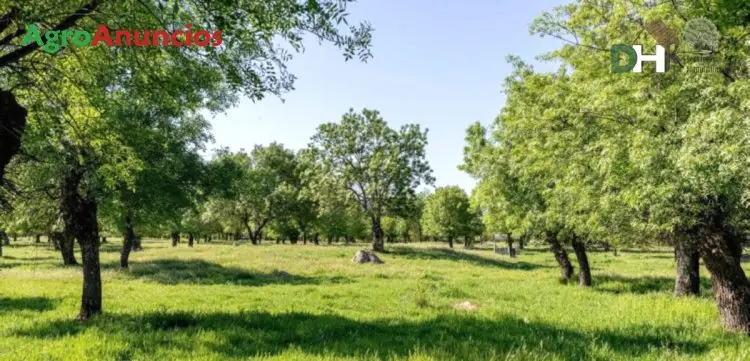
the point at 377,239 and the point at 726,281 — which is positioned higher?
the point at 726,281

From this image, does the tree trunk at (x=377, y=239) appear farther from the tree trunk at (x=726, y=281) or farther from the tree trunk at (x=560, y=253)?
the tree trunk at (x=726, y=281)

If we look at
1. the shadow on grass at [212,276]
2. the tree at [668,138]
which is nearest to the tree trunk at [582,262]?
the tree at [668,138]

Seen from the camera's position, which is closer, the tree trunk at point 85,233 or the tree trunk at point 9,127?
the tree trunk at point 9,127

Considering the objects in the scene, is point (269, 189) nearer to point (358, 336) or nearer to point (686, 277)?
point (686, 277)

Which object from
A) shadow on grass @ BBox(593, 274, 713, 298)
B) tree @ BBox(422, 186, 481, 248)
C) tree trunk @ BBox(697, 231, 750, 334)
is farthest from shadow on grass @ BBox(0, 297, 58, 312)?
tree @ BBox(422, 186, 481, 248)

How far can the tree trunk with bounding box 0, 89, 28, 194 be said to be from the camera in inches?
235

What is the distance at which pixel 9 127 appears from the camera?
608 cm

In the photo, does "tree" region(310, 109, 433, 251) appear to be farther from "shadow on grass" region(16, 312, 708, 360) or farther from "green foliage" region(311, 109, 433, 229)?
"shadow on grass" region(16, 312, 708, 360)

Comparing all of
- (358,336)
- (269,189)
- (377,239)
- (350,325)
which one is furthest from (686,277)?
(269,189)

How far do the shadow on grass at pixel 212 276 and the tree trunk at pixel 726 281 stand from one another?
17176 millimetres

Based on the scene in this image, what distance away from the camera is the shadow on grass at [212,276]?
23.3 meters

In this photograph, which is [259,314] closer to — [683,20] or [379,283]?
[379,283]

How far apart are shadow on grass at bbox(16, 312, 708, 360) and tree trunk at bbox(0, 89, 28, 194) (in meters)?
3.90

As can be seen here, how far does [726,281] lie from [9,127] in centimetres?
1555
